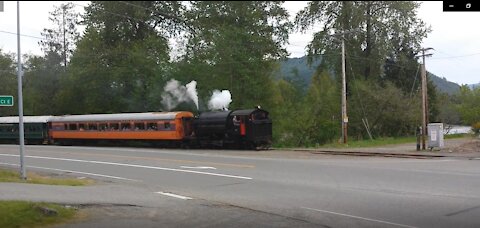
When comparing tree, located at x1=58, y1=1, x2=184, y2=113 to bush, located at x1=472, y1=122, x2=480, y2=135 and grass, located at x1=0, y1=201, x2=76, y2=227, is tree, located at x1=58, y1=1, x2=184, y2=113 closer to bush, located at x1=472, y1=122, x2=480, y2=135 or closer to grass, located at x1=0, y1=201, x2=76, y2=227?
grass, located at x1=0, y1=201, x2=76, y2=227

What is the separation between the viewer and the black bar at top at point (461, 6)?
171 inches

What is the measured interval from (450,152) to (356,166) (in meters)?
8.03

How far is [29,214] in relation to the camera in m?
9.23

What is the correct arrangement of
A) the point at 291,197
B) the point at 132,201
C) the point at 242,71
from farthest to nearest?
the point at 242,71, the point at 291,197, the point at 132,201

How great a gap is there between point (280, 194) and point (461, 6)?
9.20m

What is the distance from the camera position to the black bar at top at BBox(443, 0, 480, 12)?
4.34 metres

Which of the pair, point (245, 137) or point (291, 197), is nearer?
point (291, 197)

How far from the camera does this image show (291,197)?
1248 centimetres

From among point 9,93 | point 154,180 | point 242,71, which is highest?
point 242,71

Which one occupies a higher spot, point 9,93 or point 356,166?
point 9,93

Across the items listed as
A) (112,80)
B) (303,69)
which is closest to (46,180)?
(303,69)

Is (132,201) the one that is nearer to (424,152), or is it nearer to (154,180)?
(154,180)

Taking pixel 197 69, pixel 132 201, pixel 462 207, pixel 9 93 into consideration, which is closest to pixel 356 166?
pixel 462 207

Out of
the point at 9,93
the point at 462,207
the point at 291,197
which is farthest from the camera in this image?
the point at 9,93
